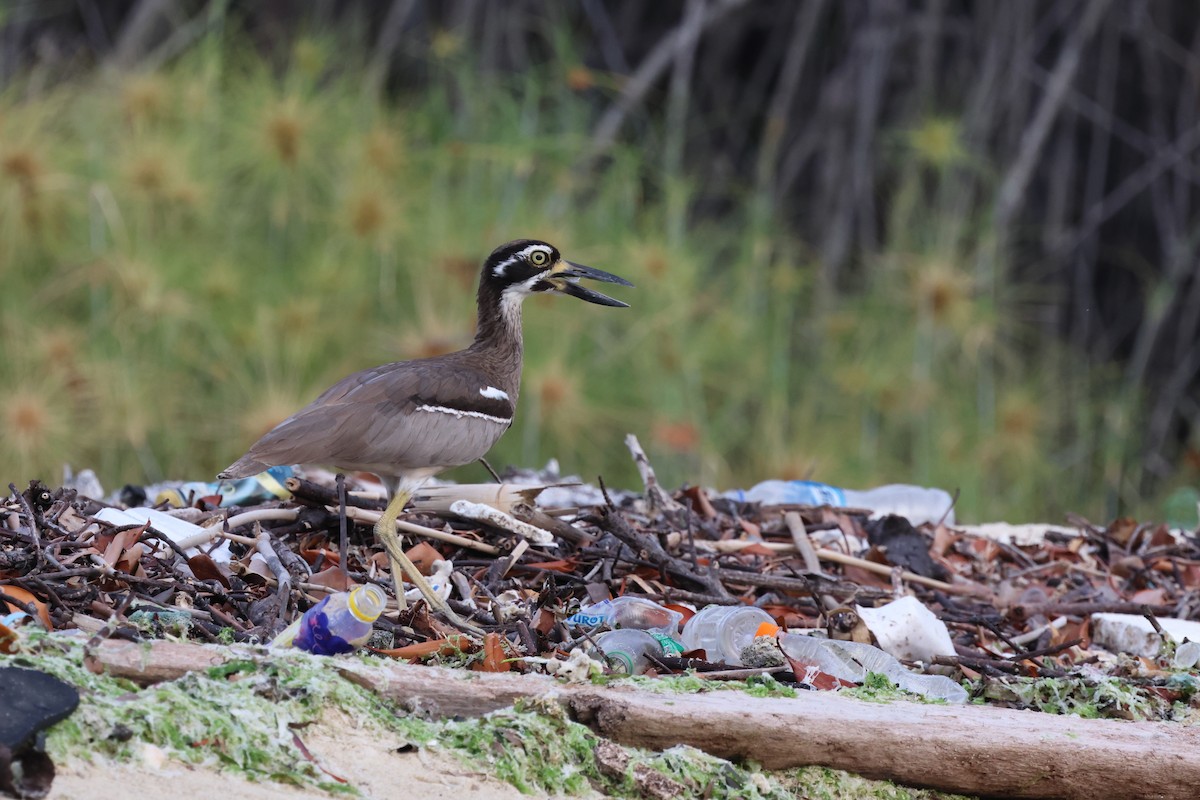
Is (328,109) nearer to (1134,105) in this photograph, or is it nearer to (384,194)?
(384,194)

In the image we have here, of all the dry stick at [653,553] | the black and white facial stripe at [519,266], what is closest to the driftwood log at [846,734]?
the dry stick at [653,553]

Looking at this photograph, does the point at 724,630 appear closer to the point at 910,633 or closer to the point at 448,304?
the point at 910,633

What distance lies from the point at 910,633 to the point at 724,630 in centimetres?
52

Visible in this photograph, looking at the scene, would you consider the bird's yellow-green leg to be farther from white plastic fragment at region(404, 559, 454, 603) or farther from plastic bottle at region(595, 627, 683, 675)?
plastic bottle at region(595, 627, 683, 675)

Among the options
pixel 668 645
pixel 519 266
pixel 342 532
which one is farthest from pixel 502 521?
pixel 519 266

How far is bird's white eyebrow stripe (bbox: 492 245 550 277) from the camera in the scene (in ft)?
14.3

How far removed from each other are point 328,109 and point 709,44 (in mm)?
3659

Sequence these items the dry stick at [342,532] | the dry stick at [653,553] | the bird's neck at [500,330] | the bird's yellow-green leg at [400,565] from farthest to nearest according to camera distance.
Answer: the bird's neck at [500,330] < the dry stick at [653,553] < the dry stick at [342,532] < the bird's yellow-green leg at [400,565]

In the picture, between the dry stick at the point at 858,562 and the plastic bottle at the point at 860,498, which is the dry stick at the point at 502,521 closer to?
the dry stick at the point at 858,562

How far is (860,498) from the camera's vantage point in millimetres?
5242

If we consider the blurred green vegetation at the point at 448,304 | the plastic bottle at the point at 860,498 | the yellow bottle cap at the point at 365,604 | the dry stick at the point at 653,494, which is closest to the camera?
the yellow bottle cap at the point at 365,604

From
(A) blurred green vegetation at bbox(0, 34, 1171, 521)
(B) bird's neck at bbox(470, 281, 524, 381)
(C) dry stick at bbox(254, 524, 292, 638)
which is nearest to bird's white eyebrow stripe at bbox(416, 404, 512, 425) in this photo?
(B) bird's neck at bbox(470, 281, 524, 381)

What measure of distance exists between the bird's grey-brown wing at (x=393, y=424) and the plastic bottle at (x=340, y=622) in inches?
25.5

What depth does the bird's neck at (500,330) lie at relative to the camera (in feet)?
14.2
